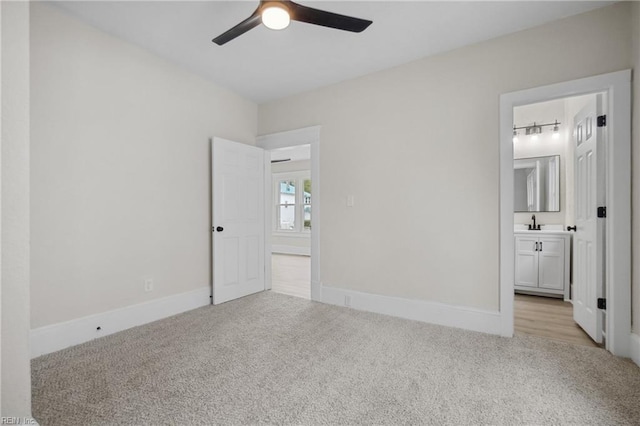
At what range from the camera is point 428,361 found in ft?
7.17

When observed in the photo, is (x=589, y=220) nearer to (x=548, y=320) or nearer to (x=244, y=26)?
(x=548, y=320)

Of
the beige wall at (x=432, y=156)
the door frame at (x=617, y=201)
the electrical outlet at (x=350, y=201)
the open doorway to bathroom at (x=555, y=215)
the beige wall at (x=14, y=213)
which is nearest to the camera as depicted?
the beige wall at (x=14, y=213)

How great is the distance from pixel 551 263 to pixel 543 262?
86 mm

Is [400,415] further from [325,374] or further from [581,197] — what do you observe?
[581,197]

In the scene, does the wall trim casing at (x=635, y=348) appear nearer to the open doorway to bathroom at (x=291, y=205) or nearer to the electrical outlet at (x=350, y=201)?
the electrical outlet at (x=350, y=201)

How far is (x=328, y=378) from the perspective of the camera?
1946 mm

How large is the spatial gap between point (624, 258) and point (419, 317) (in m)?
1.67

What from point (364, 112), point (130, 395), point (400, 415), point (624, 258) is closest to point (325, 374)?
point (400, 415)

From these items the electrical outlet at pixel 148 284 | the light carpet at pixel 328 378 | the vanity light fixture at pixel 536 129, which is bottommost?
the light carpet at pixel 328 378

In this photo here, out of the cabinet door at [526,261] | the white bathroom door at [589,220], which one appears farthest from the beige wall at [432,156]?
the cabinet door at [526,261]

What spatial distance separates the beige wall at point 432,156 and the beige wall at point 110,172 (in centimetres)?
153

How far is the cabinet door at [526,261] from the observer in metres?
4.00

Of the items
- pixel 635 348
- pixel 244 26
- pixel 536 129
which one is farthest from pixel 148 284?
pixel 536 129

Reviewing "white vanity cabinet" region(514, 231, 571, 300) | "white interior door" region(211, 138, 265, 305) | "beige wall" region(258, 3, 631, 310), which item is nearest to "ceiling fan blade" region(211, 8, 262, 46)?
"white interior door" region(211, 138, 265, 305)
